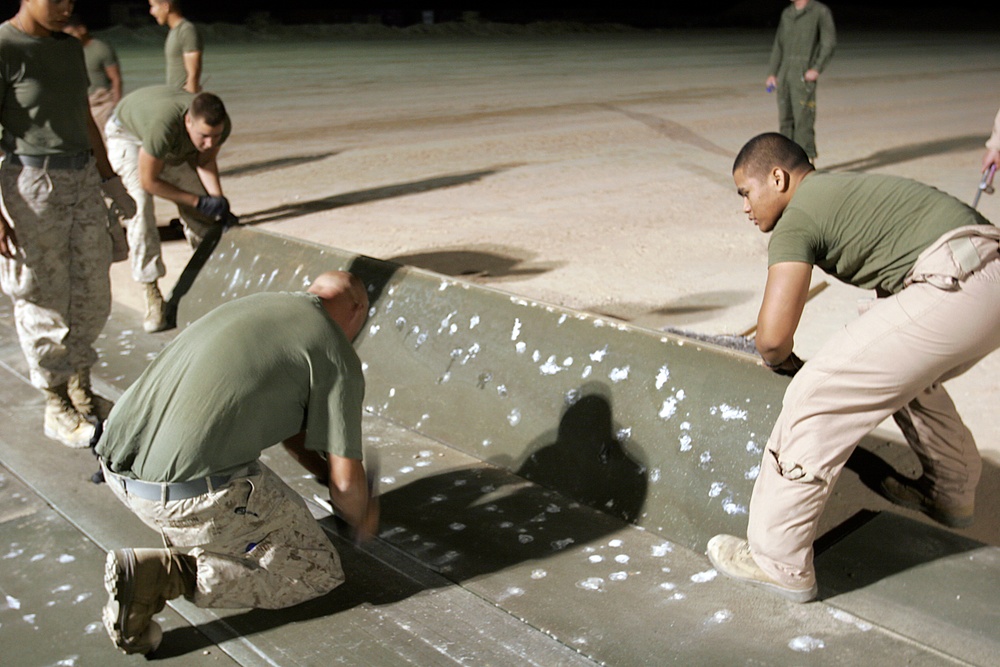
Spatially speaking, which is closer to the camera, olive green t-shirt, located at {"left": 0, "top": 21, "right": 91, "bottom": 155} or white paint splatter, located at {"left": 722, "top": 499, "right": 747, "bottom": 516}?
white paint splatter, located at {"left": 722, "top": 499, "right": 747, "bottom": 516}

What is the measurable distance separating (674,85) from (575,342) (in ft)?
40.1

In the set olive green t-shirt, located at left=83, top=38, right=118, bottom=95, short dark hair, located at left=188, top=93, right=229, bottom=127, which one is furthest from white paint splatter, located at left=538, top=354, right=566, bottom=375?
olive green t-shirt, located at left=83, top=38, right=118, bottom=95

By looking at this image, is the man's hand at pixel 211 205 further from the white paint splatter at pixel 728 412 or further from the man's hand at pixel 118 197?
the white paint splatter at pixel 728 412

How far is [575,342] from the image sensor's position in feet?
10.8

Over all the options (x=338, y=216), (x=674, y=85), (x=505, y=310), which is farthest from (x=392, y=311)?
(x=674, y=85)

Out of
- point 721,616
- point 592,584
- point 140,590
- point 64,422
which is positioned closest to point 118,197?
point 64,422

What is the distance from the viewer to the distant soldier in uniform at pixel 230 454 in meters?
2.28

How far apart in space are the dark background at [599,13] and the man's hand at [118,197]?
18.5m

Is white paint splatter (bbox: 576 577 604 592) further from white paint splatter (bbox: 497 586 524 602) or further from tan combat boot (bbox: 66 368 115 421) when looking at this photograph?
tan combat boot (bbox: 66 368 115 421)

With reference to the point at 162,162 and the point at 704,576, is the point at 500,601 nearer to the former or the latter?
the point at 704,576

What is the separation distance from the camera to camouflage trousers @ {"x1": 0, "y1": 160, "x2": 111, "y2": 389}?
3553mm

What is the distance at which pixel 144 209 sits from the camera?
16.0ft

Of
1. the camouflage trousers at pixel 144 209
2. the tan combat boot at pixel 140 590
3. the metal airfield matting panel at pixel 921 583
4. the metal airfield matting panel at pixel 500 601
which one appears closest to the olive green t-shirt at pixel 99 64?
the camouflage trousers at pixel 144 209

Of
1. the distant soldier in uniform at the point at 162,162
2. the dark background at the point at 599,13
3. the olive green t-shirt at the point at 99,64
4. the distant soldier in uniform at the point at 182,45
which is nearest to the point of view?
the distant soldier in uniform at the point at 162,162
